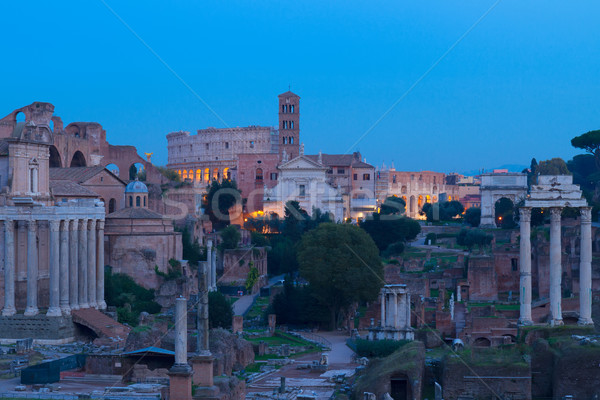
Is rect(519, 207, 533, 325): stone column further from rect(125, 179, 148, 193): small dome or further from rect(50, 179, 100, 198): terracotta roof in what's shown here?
rect(125, 179, 148, 193): small dome

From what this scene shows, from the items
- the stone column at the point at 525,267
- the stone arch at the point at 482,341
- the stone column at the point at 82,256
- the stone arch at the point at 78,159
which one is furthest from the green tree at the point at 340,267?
the stone arch at the point at 78,159

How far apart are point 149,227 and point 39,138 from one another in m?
8.34

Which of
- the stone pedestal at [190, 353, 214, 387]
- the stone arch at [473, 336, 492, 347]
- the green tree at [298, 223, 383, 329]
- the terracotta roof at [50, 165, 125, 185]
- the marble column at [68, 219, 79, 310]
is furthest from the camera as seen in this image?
the terracotta roof at [50, 165, 125, 185]

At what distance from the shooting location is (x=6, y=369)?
29.8 metres

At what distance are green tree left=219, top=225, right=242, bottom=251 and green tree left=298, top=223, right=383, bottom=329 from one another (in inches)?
523

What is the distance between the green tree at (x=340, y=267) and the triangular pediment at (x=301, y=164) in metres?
37.2

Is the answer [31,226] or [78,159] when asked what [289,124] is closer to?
[78,159]

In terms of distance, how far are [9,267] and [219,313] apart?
826cm

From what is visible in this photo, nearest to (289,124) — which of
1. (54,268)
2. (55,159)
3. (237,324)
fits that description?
(55,159)

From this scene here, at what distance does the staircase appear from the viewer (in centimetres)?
3597

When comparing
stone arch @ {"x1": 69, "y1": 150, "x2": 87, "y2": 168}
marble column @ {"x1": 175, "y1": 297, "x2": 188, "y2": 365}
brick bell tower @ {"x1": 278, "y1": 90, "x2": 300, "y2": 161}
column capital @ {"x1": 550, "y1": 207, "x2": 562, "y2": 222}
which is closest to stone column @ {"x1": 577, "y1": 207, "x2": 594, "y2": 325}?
column capital @ {"x1": 550, "y1": 207, "x2": 562, "y2": 222}

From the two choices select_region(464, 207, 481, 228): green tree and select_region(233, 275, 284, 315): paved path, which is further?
select_region(464, 207, 481, 228): green tree

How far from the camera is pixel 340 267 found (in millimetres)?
42844

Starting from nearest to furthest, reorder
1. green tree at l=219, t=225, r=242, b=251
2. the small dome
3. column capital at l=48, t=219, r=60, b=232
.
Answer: column capital at l=48, t=219, r=60, b=232
the small dome
green tree at l=219, t=225, r=242, b=251
